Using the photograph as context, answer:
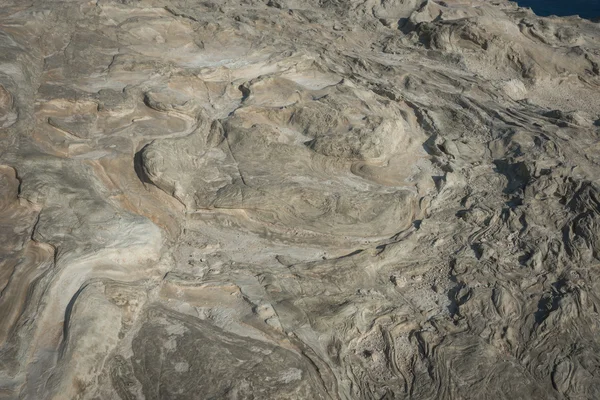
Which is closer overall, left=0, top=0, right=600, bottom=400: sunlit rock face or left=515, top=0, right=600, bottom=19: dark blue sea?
left=0, top=0, right=600, bottom=400: sunlit rock face

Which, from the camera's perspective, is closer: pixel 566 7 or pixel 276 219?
pixel 276 219

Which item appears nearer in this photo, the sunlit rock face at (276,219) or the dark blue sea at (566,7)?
the sunlit rock face at (276,219)

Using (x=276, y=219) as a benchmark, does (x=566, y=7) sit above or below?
below

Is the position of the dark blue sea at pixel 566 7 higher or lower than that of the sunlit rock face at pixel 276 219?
lower

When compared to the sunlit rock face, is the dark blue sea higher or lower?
lower
